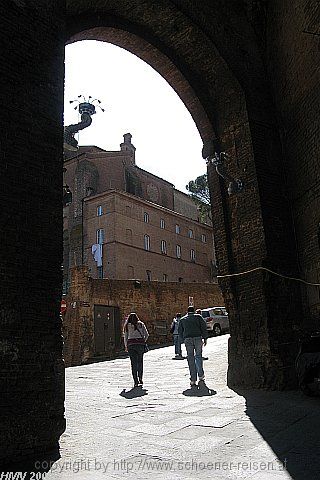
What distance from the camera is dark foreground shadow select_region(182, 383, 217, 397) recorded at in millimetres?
7618

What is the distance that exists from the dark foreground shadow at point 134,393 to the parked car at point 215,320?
49.9 ft

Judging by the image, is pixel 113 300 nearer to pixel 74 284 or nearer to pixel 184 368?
pixel 74 284

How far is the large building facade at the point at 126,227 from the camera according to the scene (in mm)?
36000

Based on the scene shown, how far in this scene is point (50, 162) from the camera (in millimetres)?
5520

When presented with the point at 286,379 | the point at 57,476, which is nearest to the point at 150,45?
the point at 286,379

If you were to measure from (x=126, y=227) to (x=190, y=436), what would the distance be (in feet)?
106

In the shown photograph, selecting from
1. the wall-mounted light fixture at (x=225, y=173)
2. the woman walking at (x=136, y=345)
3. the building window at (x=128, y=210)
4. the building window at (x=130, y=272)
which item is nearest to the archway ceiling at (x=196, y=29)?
the wall-mounted light fixture at (x=225, y=173)

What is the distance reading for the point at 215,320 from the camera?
24.3 meters

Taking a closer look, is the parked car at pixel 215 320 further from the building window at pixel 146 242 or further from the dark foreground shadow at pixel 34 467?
the dark foreground shadow at pixel 34 467

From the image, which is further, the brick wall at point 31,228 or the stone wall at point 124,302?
the stone wall at point 124,302

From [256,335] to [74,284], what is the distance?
14110 millimetres

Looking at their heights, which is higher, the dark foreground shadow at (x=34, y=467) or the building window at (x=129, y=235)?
the building window at (x=129, y=235)

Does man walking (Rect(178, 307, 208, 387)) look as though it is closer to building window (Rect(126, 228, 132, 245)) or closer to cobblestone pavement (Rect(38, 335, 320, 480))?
cobblestone pavement (Rect(38, 335, 320, 480))

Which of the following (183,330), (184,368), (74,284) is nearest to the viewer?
(183,330)
